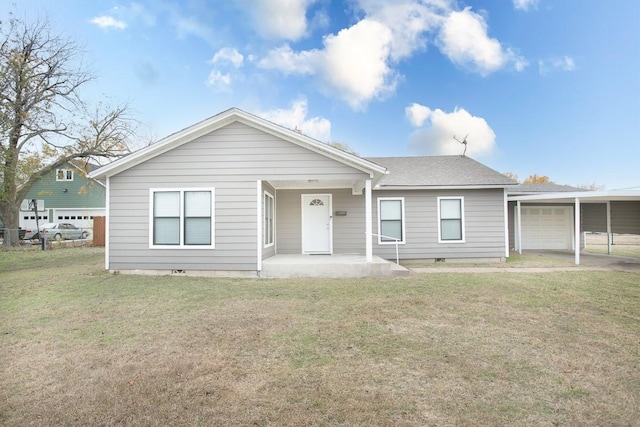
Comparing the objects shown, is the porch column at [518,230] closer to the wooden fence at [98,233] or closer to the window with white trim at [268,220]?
the window with white trim at [268,220]

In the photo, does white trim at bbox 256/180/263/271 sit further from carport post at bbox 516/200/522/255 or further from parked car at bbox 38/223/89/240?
parked car at bbox 38/223/89/240

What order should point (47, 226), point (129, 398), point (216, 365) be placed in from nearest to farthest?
point (129, 398), point (216, 365), point (47, 226)

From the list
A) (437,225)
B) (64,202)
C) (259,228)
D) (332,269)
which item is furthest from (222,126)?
(64,202)

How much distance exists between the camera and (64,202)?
2859 cm

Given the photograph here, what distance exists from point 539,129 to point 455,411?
66.2 ft

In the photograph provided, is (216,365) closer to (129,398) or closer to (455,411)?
(129,398)

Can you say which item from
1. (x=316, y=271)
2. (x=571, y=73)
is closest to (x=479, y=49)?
(x=571, y=73)

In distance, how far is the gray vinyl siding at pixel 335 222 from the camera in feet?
37.5

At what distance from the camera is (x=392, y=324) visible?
4.86 m

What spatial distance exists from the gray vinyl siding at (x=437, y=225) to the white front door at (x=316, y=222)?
1628mm

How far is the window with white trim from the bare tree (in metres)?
13.6

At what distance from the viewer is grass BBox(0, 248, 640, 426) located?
271cm

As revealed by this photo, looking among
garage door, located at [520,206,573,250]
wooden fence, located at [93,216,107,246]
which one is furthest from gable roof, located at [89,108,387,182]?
wooden fence, located at [93,216,107,246]

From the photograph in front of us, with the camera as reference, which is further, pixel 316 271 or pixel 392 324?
pixel 316 271
